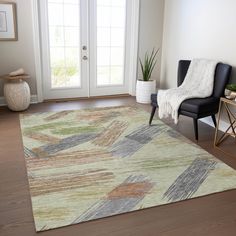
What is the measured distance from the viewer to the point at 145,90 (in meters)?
4.80

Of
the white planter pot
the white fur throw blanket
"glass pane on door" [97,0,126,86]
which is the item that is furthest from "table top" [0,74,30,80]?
the white fur throw blanket

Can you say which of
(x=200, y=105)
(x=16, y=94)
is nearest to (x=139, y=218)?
(x=200, y=105)

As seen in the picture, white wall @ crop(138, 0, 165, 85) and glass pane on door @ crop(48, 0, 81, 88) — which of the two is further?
white wall @ crop(138, 0, 165, 85)

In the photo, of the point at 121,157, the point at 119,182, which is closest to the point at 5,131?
the point at 121,157

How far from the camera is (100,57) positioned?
4.93m

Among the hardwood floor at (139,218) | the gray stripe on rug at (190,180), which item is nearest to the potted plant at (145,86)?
the gray stripe on rug at (190,180)

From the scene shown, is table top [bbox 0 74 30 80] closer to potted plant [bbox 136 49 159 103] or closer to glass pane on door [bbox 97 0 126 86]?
glass pane on door [bbox 97 0 126 86]

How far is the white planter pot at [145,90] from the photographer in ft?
15.6

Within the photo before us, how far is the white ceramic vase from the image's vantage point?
4172mm

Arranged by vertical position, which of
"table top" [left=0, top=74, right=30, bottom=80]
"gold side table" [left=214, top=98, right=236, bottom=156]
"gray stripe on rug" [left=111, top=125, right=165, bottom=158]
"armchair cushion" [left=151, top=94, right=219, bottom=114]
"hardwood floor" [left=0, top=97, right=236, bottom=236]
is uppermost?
"table top" [left=0, top=74, right=30, bottom=80]

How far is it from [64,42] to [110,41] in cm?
80

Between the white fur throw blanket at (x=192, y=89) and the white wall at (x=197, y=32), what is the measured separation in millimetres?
231

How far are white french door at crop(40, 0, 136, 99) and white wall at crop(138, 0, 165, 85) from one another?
23cm

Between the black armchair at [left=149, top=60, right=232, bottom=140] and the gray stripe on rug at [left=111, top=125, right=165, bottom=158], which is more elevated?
the black armchair at [left=149, top=60, right=232, bottom=140]
